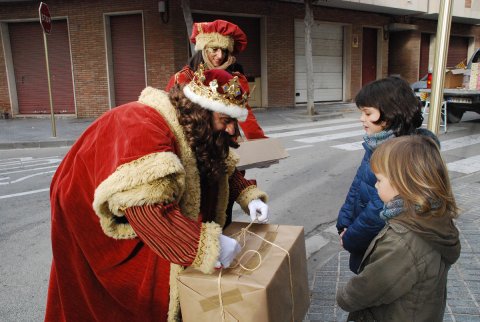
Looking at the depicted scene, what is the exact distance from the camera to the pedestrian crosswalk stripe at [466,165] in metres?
6.60

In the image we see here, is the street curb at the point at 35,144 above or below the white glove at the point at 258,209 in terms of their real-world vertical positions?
below

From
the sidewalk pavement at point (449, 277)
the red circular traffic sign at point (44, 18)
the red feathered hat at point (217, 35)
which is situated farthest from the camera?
the red circular traffic sign at point (44, 18)

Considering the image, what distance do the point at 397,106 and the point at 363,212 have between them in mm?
589

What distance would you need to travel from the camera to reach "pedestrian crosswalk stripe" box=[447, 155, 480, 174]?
6598 millimetres

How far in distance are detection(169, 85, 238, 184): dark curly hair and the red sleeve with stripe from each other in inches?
11.9

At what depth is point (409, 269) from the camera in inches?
65.8

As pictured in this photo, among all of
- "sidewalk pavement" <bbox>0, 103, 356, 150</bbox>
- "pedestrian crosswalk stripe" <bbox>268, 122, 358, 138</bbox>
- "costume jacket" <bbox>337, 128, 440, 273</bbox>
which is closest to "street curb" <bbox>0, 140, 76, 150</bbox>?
"sidewalk pavement" <bbox>0, 103, 356, 150</bbox>

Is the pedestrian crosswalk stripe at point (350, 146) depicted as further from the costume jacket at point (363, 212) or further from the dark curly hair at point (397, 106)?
the dark curly hair at point (397, 106)

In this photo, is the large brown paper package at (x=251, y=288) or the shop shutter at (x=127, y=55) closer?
the large brown paper package at (x=251, y=288)

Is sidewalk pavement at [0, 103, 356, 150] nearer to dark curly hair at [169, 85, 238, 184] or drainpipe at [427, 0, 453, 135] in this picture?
drainpipe at [427, 0, 453, 135]

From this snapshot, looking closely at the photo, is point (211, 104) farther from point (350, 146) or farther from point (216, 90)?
point (350, 146)

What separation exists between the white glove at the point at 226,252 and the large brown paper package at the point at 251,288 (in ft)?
0.10

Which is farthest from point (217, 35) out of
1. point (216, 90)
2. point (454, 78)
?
point (454, 78)

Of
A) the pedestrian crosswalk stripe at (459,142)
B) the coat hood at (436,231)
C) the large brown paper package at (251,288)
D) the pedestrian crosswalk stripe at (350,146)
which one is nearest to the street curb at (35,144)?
the pedestrian crosswalk stripe at (350,146)
